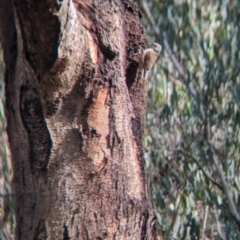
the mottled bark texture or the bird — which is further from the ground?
the bird

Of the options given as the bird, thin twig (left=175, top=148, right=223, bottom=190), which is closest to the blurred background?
thin twig (left=175, top=148, right=223, bottom=190)

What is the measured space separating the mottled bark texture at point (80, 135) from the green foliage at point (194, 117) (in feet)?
5.49

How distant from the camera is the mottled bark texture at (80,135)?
1193 millimetres

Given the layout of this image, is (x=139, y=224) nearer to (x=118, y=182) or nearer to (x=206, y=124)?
(x=118, y=182)

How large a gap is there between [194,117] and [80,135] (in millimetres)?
1961

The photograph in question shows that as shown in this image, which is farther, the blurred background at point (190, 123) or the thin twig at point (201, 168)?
the thin twig at point (201, 168)

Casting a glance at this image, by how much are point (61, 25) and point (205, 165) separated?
2142 millimetres

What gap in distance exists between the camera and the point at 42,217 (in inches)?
49.1

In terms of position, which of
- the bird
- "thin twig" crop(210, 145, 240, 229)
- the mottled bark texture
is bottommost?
the mottled bark texture

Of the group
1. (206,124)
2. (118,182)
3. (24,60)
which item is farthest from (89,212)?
(206,124)

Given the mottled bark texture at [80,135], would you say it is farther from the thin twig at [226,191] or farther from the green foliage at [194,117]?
the thin twig at [226,191]

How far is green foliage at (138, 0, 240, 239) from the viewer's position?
295 cm

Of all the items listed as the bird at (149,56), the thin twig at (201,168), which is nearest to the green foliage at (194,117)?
the thin twig at (201,168)

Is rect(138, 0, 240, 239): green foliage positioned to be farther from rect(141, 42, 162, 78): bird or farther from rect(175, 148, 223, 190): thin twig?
rect(141, 42, 162, 78): bird
